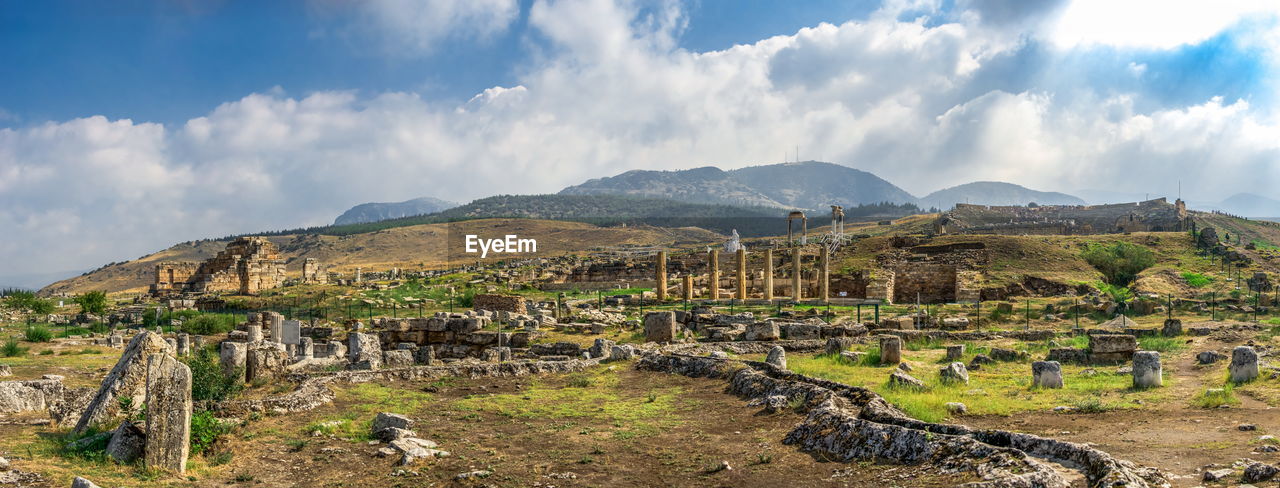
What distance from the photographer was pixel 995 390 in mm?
15234

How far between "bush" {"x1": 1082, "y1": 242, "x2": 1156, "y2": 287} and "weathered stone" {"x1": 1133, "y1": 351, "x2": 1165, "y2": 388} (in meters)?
41.2

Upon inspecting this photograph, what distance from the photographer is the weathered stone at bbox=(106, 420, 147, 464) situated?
10.3 metres

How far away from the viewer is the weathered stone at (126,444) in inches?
404

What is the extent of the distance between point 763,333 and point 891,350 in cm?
694

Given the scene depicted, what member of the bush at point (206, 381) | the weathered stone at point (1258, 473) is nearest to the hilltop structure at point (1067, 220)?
the bush at point (206, 381)

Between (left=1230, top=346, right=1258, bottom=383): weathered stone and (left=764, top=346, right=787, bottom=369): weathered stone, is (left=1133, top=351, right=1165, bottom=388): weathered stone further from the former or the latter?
(left=764, top=346, right=787, bottom=369): weathered stone

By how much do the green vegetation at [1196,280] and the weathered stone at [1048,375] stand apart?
3898 centimetres

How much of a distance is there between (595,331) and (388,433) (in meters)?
18.3

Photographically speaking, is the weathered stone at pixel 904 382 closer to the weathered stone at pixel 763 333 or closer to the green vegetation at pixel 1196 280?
the weathered stone at pixel 763 333

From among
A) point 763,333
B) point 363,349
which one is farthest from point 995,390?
point 363,349

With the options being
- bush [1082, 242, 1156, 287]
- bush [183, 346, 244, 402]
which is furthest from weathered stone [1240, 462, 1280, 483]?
bush [1082, 242, 1156, 287]

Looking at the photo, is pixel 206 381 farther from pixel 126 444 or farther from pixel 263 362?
pixel 126 444

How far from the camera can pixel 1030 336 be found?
27609mm

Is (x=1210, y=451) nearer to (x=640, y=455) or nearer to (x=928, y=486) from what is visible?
(x=928, y=486)
